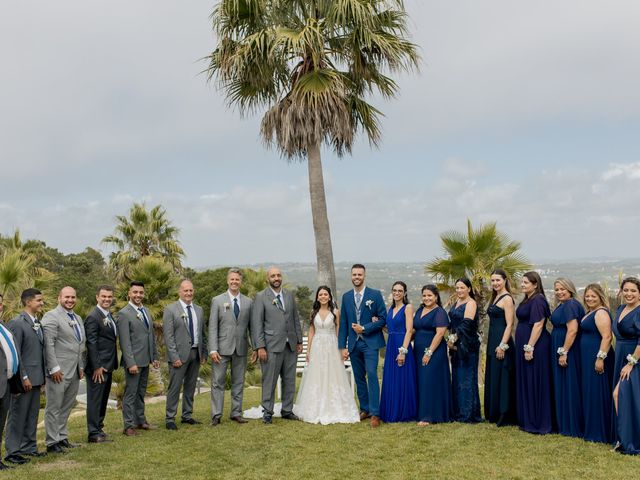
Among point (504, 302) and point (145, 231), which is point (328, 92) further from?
point (145, 231)

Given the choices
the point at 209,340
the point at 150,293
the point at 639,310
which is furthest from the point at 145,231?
the point at 639,310

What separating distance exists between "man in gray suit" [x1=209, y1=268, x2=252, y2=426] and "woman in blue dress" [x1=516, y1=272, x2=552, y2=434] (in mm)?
3719

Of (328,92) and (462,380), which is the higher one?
→ (328,92)

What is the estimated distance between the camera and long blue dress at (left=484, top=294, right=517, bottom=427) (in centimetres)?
802

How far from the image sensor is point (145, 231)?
20844mm

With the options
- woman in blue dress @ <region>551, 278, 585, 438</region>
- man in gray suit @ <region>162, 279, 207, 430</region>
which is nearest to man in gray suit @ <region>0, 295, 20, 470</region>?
man in gray suit @ <region>162, 279, 207, 430</region>

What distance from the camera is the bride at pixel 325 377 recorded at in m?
8.84

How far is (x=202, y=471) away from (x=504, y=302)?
4.15 metres

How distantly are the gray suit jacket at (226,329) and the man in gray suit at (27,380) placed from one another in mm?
2291

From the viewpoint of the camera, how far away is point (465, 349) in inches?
328

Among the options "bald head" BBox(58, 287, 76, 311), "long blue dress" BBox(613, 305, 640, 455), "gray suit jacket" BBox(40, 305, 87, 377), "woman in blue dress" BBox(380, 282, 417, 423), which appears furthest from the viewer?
"woman in blue dress" BBox(380, 282, 417, 423)

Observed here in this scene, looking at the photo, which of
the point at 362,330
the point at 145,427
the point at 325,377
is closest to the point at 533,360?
the point at 362,330

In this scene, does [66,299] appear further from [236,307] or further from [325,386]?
[325,386]

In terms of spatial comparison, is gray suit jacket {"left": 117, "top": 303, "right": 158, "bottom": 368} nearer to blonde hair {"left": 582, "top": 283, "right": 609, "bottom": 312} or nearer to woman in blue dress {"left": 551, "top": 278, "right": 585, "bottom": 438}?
woman in blue dress {"left": 551, "top": 278, "right": 585, "bottom": 438}
